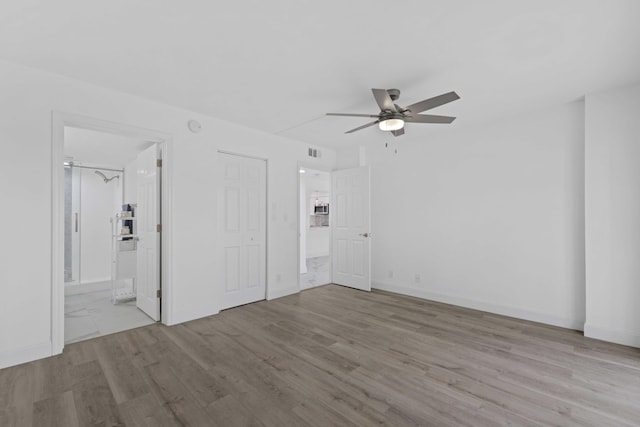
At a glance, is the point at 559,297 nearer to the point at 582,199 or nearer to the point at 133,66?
the point at 582,199

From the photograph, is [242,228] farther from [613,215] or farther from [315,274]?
[613,215]

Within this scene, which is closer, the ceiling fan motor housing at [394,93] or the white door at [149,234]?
the ceiling fan motor housing at [394,93]

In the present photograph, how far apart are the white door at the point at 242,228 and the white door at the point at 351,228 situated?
155cm

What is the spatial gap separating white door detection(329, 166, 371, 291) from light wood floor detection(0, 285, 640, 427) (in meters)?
1.64

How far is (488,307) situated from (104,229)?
6.90 m

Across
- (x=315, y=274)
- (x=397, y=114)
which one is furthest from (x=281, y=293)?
(x=397, y=114)

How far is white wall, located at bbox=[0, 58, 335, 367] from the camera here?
99.6 inches

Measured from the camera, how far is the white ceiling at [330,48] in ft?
6.26

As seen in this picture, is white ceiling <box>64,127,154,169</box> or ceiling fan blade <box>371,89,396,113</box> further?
white ceiling <box>64,127,154,169</box>

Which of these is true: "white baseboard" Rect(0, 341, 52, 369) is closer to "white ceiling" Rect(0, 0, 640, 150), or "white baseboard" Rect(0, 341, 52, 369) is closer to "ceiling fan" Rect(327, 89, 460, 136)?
"white ceiling" Rect(0, 0, 640, 150)

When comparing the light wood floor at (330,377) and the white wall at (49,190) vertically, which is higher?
the white wall at (49,190)

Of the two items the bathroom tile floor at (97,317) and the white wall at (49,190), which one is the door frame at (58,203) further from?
the bathroom tile floor at (97,317)

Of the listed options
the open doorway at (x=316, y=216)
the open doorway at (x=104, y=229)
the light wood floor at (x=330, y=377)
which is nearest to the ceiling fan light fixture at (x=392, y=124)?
the light wood floor at (x=330, y=377)

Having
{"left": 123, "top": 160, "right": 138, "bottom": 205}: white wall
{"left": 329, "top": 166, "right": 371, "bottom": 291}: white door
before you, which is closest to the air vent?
{"left": 329, "top": 166, "right": 371, "bottom": 291}: white door
